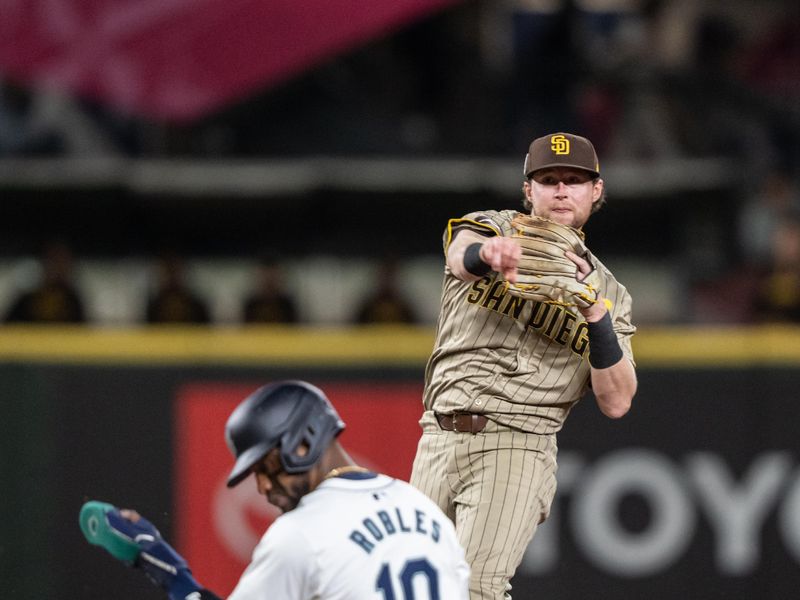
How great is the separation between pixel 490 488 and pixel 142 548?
1437mm

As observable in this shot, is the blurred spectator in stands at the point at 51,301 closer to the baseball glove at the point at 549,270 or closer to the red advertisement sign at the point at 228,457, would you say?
the red advertisement sign at the point at 228,457

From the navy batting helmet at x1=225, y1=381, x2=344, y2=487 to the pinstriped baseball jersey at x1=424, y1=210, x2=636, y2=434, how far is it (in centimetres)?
134

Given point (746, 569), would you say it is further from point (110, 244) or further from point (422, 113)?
point (110, 244)

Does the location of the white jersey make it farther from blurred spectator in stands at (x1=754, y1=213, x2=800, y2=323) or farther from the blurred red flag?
the blurred red flag

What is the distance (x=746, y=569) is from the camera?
7.54m

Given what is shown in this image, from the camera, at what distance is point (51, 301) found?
9.10m

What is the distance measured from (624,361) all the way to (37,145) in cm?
798

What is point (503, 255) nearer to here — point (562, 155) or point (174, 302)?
point (562, 155)

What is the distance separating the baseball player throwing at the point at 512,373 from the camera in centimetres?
455

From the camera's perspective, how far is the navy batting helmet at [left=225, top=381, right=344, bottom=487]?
10.9 feet

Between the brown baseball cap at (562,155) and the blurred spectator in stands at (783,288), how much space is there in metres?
4.86

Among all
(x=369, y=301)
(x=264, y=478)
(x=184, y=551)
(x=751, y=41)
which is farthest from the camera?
(x=751, y=41)

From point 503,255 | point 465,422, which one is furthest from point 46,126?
point 503,255

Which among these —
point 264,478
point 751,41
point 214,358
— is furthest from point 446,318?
point 751,41
